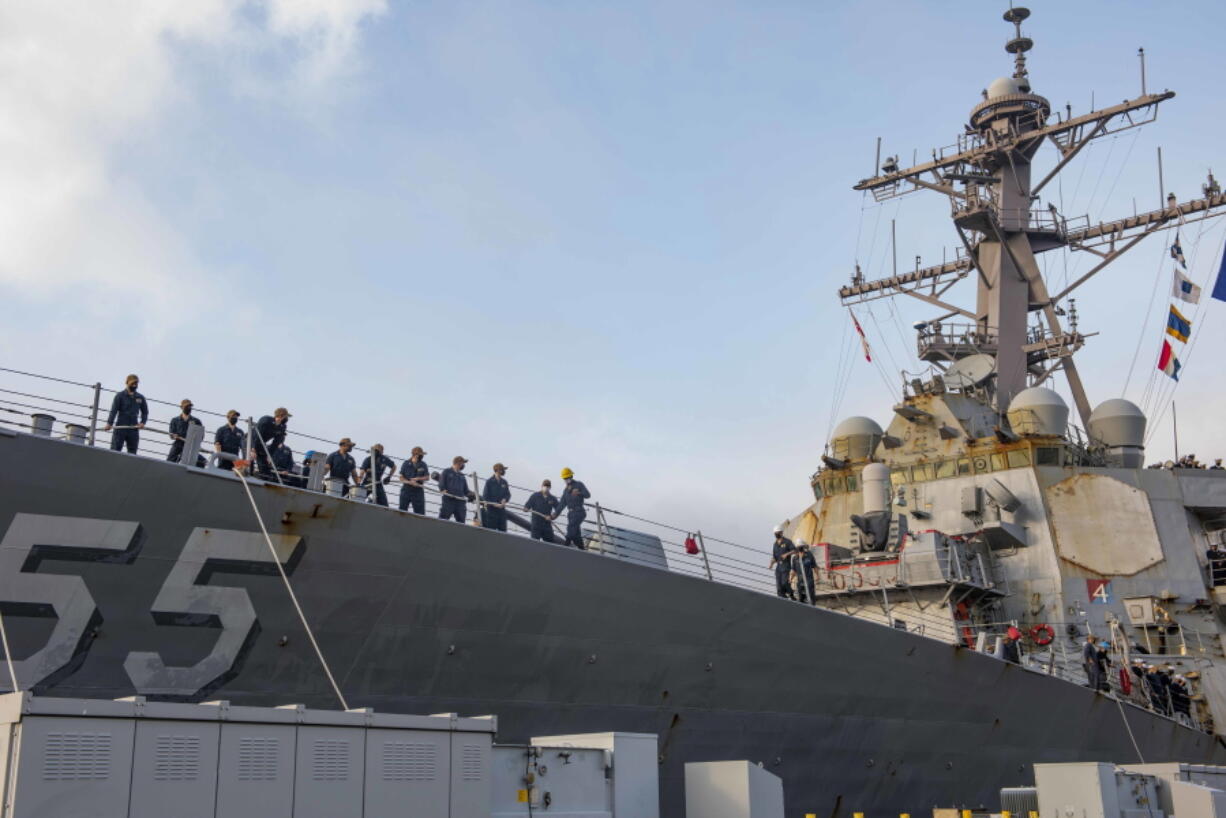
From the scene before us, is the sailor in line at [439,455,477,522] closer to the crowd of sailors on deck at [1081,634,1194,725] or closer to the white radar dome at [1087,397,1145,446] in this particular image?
the crowd of sailors on deck at [1081,634,1194,725]

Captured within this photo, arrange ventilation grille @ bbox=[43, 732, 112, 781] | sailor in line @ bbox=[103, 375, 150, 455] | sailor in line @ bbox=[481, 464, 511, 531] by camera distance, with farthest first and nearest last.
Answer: sailor in line @ bbox=[481, 464, 511, 531]
sailor in line @ bbox=[103, 375, 150, 455]
ventilation grille @ bbox=[43, 732, 112, 781]

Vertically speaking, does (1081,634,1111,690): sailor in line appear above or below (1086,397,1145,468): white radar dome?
below

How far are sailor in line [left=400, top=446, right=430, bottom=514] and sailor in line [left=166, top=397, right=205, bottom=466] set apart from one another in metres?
1.88

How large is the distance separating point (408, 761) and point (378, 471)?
4.20m

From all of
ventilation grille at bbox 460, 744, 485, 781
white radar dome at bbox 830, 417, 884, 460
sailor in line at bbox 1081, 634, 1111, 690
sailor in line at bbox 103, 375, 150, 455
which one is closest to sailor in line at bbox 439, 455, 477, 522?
sailor in line at bbox 103, 375, 150, 455

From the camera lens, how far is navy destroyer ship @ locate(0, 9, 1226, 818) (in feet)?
28.8

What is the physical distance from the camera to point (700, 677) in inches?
474

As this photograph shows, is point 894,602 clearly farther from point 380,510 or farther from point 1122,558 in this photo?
point 380,510

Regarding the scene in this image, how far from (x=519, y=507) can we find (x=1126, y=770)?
611cm

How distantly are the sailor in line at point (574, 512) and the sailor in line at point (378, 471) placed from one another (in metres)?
2.05

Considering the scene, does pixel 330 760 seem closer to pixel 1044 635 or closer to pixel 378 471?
pixel 378 471

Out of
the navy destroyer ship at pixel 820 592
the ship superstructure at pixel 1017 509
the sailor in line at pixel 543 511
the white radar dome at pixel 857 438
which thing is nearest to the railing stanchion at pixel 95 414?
the navy destroyer ship at pixel 820 592

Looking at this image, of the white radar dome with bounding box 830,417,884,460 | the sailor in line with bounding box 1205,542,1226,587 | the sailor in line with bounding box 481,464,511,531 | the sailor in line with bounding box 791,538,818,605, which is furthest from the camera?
the white radar dome with bounding box 830,417,884,460

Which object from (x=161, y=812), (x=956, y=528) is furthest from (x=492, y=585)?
(x=956, y=528)
